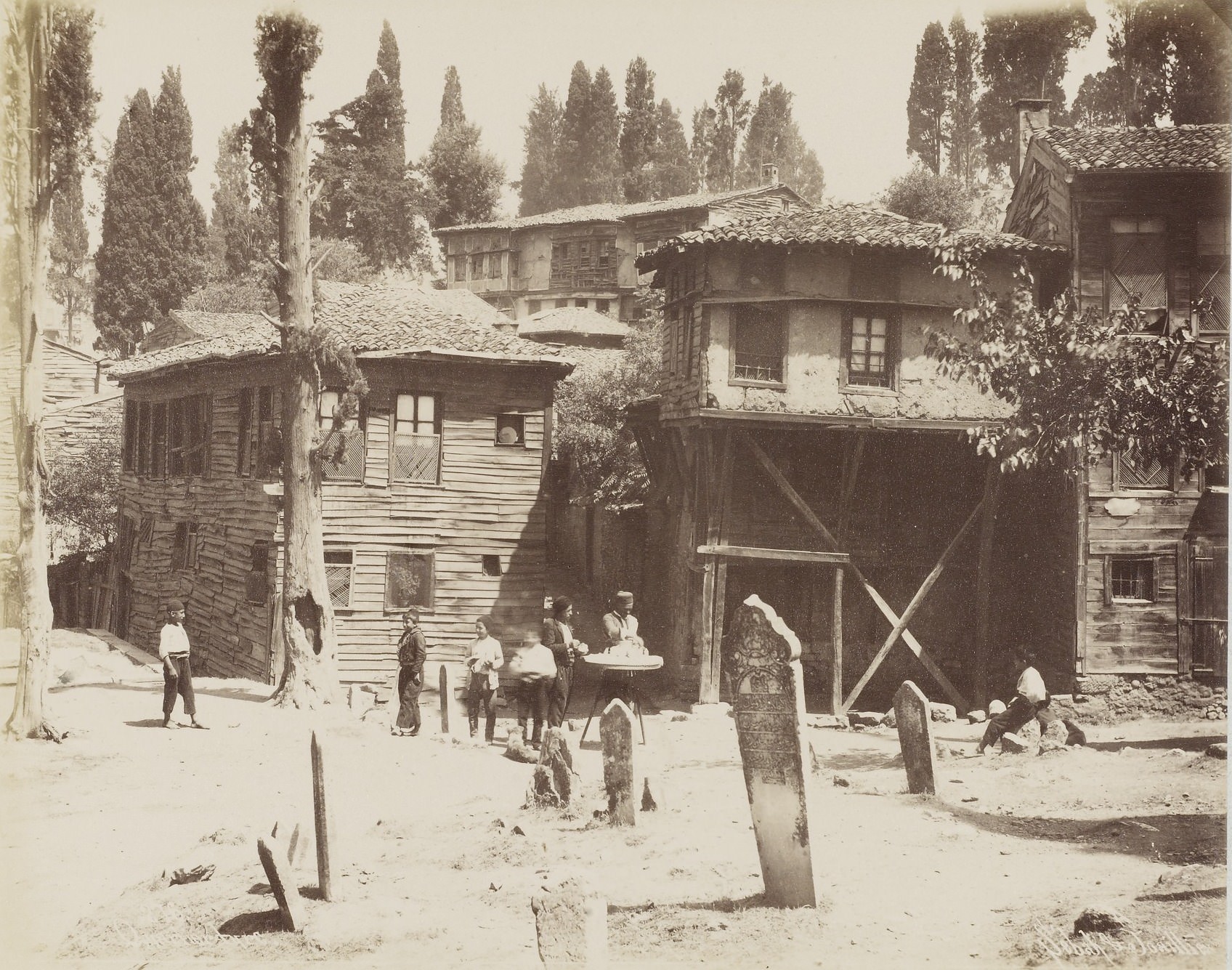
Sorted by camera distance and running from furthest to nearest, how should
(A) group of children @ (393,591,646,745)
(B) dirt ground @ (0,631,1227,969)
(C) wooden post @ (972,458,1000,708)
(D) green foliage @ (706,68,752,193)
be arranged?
1. (C) wooden post @ (972,458,1000,708)
2. (A) group of children @ (393,591,646,745)
3. (D) green foliage @ (706,68,752,193)
4. (B) dirt ground @ (0,631,1227,969)

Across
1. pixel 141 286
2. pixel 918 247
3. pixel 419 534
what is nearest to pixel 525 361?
pixel 419 534

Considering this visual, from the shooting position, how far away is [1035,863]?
9.02 metres

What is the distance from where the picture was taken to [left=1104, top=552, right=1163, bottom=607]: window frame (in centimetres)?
1944

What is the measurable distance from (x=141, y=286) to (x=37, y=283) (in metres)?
13.2

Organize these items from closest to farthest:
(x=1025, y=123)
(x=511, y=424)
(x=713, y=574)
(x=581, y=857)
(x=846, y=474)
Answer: (x=581, y=857) → (x=1025, y=123) → (x=846, y=474) → (x=713, y=574) → (x=511, y=424)

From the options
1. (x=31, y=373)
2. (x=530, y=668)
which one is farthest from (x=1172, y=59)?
(x=31, y=373)

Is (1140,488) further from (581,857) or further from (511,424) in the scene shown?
(581,857)

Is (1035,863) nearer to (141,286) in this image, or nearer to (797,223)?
(797,223)

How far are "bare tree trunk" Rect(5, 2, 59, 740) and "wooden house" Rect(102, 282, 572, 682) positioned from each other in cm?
734

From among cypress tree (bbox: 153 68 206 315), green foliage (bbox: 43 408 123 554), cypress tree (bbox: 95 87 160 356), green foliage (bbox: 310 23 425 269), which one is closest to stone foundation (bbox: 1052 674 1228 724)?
green foliage (bbox: 310 23 425 269)

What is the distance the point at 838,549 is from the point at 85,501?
20077 mm

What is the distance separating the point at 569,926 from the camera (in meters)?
6.59

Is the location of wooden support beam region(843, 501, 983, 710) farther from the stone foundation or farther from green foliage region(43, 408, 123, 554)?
green foliage region(43, 408, 123, 554)

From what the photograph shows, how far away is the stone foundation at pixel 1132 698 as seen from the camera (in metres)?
19.5
